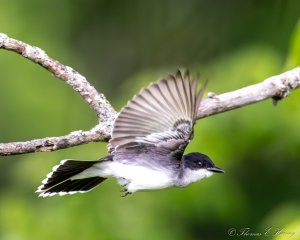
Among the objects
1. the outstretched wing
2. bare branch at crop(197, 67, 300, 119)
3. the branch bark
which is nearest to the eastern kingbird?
the outstretched wing

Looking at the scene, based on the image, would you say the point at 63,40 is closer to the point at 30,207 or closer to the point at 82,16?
the point at 82,16

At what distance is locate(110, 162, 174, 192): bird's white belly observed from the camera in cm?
339

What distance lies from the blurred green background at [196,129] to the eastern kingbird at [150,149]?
1.78 ft

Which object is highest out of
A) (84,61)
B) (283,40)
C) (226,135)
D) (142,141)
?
(84,61)

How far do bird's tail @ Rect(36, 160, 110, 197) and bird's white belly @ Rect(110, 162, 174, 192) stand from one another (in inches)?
4.2

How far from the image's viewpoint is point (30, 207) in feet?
15.3

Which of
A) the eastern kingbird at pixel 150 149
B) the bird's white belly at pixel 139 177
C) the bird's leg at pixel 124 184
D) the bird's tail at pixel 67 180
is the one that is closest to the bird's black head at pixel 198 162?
the eastern kingbird at pixel 150 149

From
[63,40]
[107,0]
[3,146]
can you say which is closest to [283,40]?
[107,0]

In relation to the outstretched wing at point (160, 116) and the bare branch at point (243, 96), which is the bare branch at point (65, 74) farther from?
the bare branch at point (243, 96)

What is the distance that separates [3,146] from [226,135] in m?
1.76

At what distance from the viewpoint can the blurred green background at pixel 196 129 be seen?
174 inches

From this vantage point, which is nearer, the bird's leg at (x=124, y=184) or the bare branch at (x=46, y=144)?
the bare branch at (x=46, y=144)

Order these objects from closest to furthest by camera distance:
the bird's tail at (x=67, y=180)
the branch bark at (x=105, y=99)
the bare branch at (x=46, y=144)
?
the bare branch at (x=46, y=144) → the branch bark at (x=105, y=99) → the bird's tail at (x=67, y=180)

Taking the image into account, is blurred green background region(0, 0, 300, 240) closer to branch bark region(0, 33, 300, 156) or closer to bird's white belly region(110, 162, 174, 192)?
branch bark region(0, 33, 300, 156)
